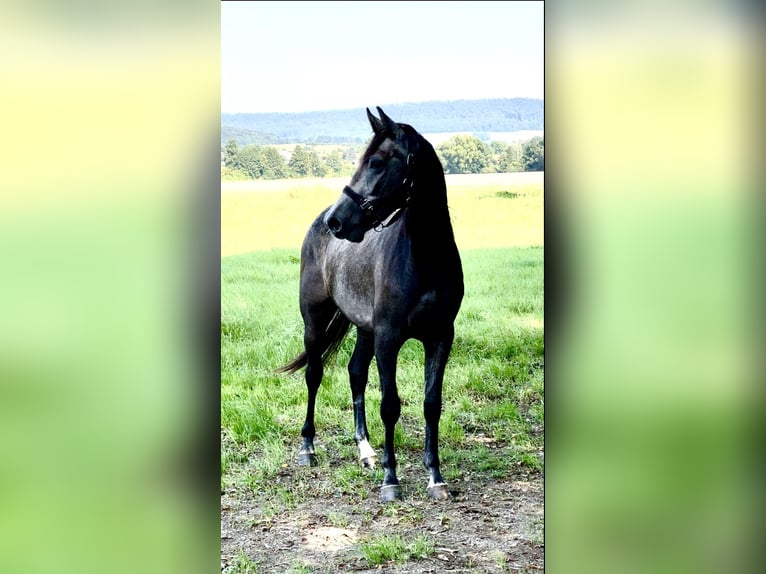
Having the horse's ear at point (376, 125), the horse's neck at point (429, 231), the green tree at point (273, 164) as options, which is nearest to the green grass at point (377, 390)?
the horse's neck at point (429, 231)

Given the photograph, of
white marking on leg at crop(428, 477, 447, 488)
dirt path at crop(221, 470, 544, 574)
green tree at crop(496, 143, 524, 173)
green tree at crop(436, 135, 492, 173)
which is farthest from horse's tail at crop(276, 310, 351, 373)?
green tree at crop(496, 143, 524, 173)

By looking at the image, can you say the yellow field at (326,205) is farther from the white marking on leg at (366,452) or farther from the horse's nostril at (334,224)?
the white marking on leg at (366,452)

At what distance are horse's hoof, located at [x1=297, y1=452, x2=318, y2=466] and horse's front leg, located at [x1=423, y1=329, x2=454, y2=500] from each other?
1.34 ft

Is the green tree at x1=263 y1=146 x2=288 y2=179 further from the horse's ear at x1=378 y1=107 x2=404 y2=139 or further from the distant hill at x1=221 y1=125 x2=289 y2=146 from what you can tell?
the horse's ear at x1=378 y1=107 x2=404 y2=139

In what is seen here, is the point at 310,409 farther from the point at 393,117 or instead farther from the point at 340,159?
the point at 393,117

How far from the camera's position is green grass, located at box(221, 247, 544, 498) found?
2.98 meters

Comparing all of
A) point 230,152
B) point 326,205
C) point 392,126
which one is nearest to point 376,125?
point 392,126

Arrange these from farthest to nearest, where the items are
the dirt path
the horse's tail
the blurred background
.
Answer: the horse's tail < the dirt path < the blurred background

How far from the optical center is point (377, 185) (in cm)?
279

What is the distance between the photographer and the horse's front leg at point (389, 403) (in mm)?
2932
